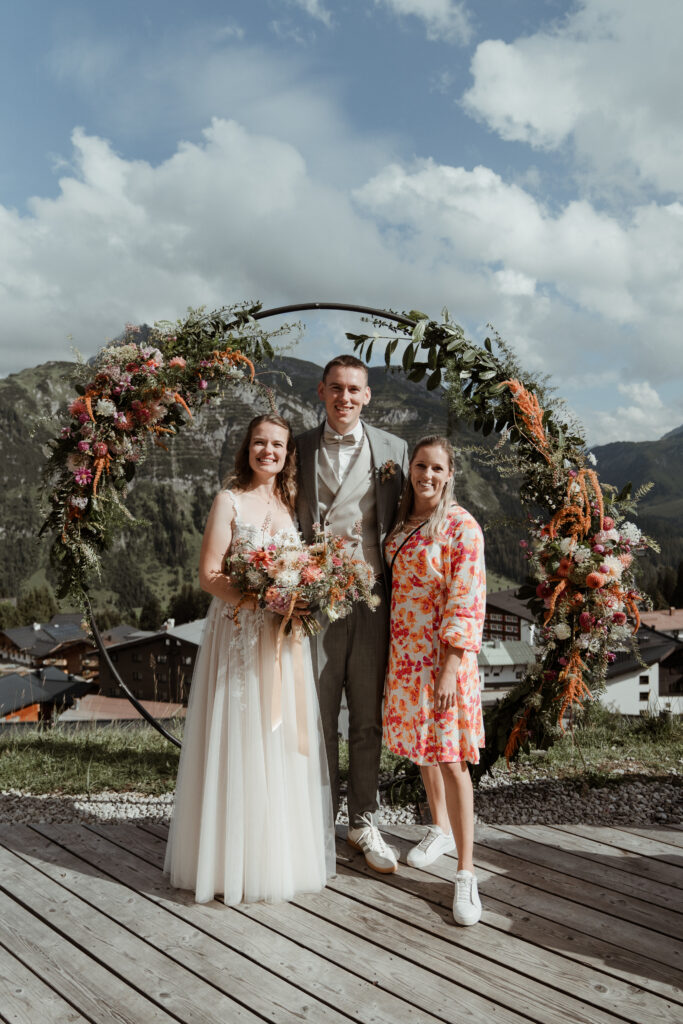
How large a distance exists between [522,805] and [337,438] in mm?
3063

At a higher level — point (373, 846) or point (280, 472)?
point (280, 472)

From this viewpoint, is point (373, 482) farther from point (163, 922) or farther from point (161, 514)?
Result: point (161, 514)

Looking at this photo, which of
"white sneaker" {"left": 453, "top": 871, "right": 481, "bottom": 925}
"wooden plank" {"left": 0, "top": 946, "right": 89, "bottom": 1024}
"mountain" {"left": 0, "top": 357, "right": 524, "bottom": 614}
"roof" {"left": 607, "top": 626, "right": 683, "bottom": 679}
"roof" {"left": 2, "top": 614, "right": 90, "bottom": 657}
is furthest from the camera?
"mountain" {"left": 0, "top": 357, "right": 524, "bottom": 614}

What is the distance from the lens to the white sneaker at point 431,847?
3879 mm

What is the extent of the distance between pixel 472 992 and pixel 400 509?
2160mm

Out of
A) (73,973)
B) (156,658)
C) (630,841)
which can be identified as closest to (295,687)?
(73,973)

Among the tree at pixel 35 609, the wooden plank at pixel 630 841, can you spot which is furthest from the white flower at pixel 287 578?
the tree at pixel 35 609

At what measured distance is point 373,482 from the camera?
4031 millimetres

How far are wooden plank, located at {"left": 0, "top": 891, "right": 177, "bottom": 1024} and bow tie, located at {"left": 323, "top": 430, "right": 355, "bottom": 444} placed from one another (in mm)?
2687

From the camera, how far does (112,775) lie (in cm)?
594

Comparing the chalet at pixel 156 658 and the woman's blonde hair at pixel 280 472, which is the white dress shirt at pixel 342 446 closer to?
the woman's blonde hair at pixel 280 472

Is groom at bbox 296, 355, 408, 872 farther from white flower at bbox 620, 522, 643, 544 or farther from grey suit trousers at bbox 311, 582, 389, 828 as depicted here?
white flower at bbox 620, 522, 643, 544

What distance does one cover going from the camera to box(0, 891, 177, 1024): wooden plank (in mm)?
2666

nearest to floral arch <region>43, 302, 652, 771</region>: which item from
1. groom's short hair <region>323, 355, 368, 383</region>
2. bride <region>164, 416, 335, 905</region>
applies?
groom's short hair <region>323, 355, 368, 383</region>
